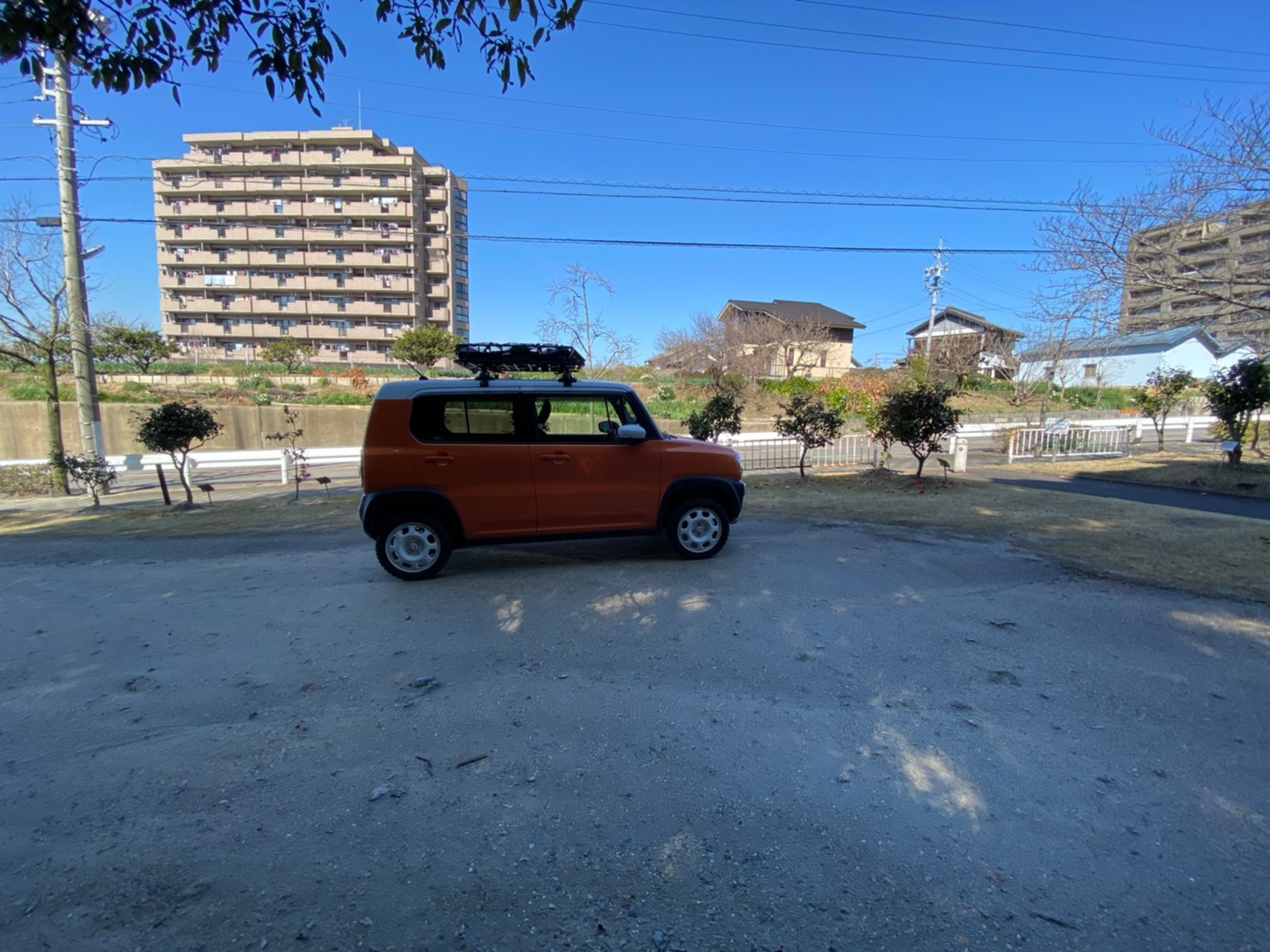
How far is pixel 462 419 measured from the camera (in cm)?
570

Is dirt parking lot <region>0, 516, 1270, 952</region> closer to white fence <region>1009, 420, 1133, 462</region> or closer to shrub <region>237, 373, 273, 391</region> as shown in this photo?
white fence <region>1009, 420, 1133, 462</region>

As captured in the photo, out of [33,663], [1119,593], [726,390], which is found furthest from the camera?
[726,390]

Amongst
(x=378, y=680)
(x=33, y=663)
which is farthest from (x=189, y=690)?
(x=33, y=663)

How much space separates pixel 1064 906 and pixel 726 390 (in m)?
32.3

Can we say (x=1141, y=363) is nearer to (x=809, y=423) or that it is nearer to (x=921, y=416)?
(x=921, y=416)

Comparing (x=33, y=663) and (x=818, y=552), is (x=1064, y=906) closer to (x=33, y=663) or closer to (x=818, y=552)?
(x=818, y=552)

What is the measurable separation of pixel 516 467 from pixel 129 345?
128ft

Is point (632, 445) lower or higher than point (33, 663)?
higher

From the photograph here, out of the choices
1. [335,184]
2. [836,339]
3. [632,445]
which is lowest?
[632,445]

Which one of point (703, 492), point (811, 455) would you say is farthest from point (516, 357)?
point (811, 455)

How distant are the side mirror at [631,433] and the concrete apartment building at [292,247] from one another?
53330 mm

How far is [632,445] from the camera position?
19.8ft

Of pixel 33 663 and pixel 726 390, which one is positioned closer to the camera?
pixel 33 663

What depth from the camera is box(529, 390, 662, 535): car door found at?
583cm
